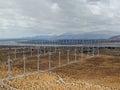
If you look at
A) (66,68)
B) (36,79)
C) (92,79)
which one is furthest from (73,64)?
(36,79)

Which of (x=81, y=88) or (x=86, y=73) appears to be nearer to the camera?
(x=81, y=88)

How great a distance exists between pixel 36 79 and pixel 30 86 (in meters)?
5.29

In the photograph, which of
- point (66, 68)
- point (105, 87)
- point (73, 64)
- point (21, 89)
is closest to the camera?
point (21, 89)

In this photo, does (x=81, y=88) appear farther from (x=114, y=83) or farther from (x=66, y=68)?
(x=66, y=68)

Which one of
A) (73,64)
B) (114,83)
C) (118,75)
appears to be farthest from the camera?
(73,64)

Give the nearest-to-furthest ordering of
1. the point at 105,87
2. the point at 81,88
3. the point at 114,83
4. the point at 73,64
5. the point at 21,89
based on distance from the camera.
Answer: the point at 21,89 → the point at 81,88 → the point at 105,87 → the point at 114,83 → the point at 73,64

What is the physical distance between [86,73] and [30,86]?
57.1 feet

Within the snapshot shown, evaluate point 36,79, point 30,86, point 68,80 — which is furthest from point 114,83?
point 30,86

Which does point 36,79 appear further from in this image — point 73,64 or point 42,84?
point 73,64

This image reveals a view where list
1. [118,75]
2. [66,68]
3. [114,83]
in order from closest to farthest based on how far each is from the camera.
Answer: [114,83], [118,75], [66,68]

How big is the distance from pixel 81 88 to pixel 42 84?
4485 mm

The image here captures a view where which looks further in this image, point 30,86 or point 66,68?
point 66,68

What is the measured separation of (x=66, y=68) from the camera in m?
50.8

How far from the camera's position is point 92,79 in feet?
133
